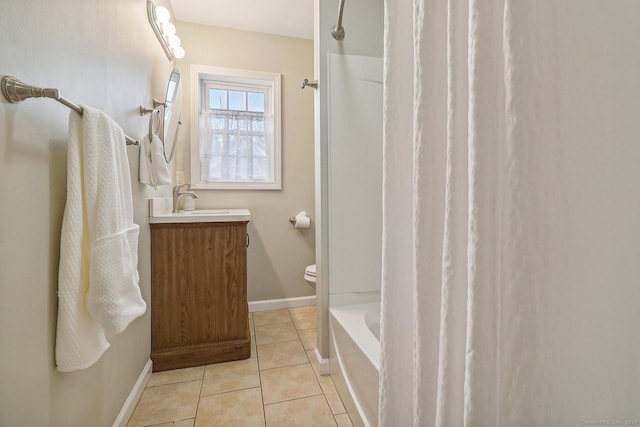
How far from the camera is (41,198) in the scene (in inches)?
27.2

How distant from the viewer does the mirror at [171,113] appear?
178 cm

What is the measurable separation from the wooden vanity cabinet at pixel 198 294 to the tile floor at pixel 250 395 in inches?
3.8

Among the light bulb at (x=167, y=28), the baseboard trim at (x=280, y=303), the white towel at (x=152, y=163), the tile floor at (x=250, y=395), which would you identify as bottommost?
the tile floor at (x=250, y=395)

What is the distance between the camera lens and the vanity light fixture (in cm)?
159

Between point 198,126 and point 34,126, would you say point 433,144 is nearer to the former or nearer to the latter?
point 34,126

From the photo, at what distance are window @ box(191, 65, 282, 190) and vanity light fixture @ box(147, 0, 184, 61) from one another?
1.30ft

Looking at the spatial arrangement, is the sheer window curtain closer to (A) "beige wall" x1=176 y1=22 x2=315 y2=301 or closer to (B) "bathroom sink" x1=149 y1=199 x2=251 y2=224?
(A) "beige wall" x1=176 y1=22 x2=315 y2=301

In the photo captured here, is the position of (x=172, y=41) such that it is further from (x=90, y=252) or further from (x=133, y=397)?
(x=133, y=397)

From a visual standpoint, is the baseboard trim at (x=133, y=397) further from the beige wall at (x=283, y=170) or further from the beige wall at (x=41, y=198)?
the beige wall at (x=283, y=170)

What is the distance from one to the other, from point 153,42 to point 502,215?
2090 mm

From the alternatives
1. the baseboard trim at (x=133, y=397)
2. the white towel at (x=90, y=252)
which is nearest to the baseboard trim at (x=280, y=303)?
the baseboard trim at (x=133, y=397)

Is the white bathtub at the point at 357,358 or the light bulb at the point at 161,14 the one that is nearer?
the white bathtub at the point at 357,358

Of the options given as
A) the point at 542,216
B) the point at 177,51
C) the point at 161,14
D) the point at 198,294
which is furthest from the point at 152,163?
the point at 542,216

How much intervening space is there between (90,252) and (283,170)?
190cm
